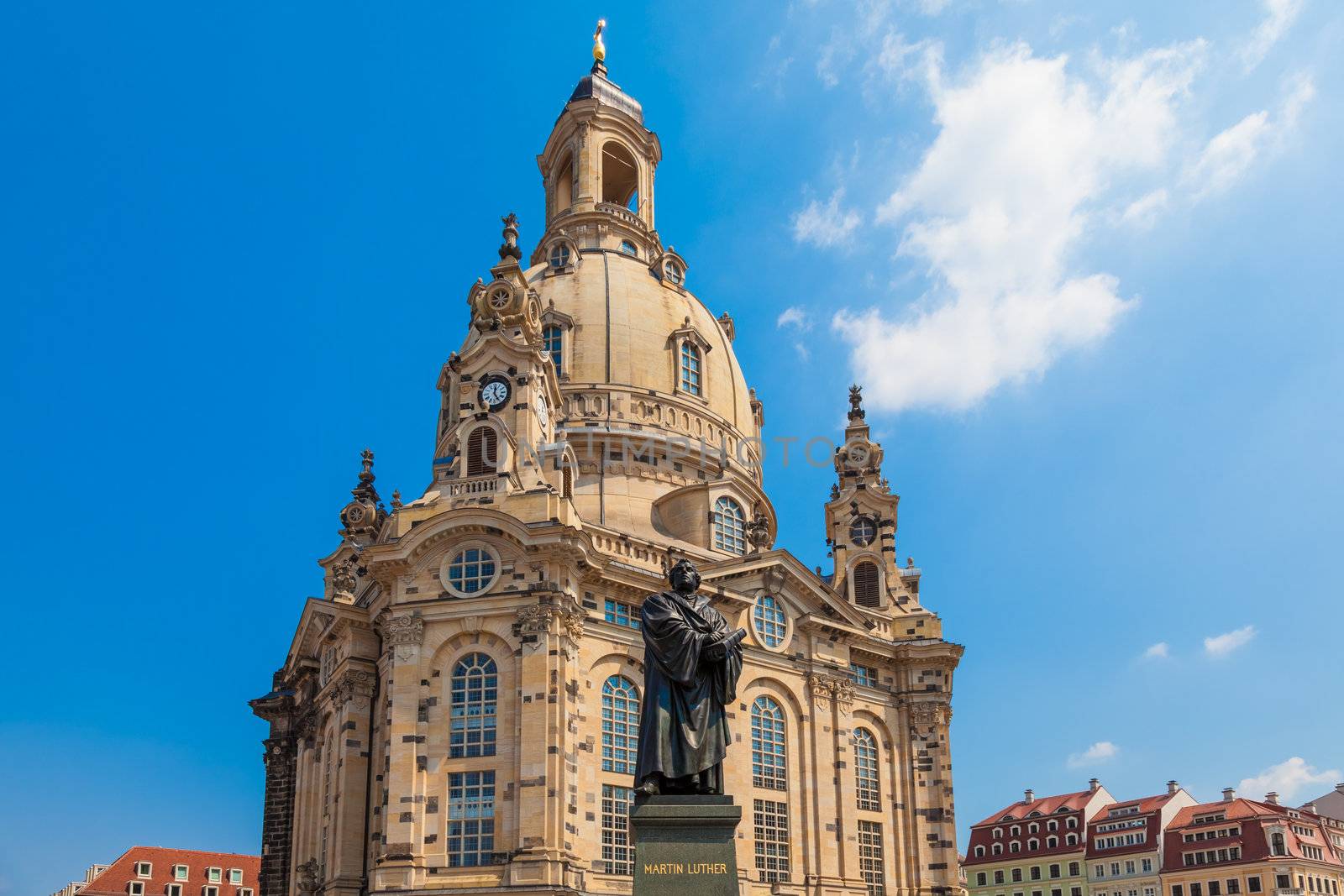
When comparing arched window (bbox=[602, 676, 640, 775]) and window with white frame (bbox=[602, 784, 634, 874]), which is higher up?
arched window (bbox=[602, 676, 640, 775])

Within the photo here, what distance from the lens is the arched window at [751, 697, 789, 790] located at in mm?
58188

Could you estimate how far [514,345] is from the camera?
2320 inches

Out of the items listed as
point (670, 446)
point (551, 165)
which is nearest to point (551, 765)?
point (670, 446)

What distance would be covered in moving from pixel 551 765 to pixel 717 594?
41.9ft

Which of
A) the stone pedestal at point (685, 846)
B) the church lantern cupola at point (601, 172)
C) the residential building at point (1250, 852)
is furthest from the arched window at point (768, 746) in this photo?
the residential building at point (1250, 852)

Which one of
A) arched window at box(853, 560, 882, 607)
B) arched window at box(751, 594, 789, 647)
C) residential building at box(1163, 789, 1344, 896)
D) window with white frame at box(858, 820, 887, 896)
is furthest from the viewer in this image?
residential building at box(1163, 789, 1344, 896)

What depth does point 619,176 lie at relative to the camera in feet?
292

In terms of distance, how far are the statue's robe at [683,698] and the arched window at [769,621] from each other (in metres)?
41.6

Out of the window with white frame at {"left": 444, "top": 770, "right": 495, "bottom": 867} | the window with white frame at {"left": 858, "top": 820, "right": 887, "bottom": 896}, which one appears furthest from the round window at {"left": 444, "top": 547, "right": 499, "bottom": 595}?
the window with white frame at {"left": 858, "top": 820, "right": 887, "bottom": 896}

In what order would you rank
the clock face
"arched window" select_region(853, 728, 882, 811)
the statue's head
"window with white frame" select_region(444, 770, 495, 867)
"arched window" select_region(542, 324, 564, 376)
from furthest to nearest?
1. "arched window" select_region(542, 324, 564, 376)
2. "arched window" select_region(853, 728, 882, 811)
3. the clock face
4. "window with white frame" select_region(444, 770, 495, 867)
5. the statue's head

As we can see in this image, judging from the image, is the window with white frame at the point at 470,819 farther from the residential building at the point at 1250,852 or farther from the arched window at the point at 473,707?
the residential building at the point at 1250,852

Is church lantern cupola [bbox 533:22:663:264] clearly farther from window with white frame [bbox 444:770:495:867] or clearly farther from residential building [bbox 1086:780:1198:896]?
residential building [bbox 1086:780:1198:896]

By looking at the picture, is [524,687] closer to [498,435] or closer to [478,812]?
[478,812]

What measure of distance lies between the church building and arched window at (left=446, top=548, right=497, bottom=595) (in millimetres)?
84
